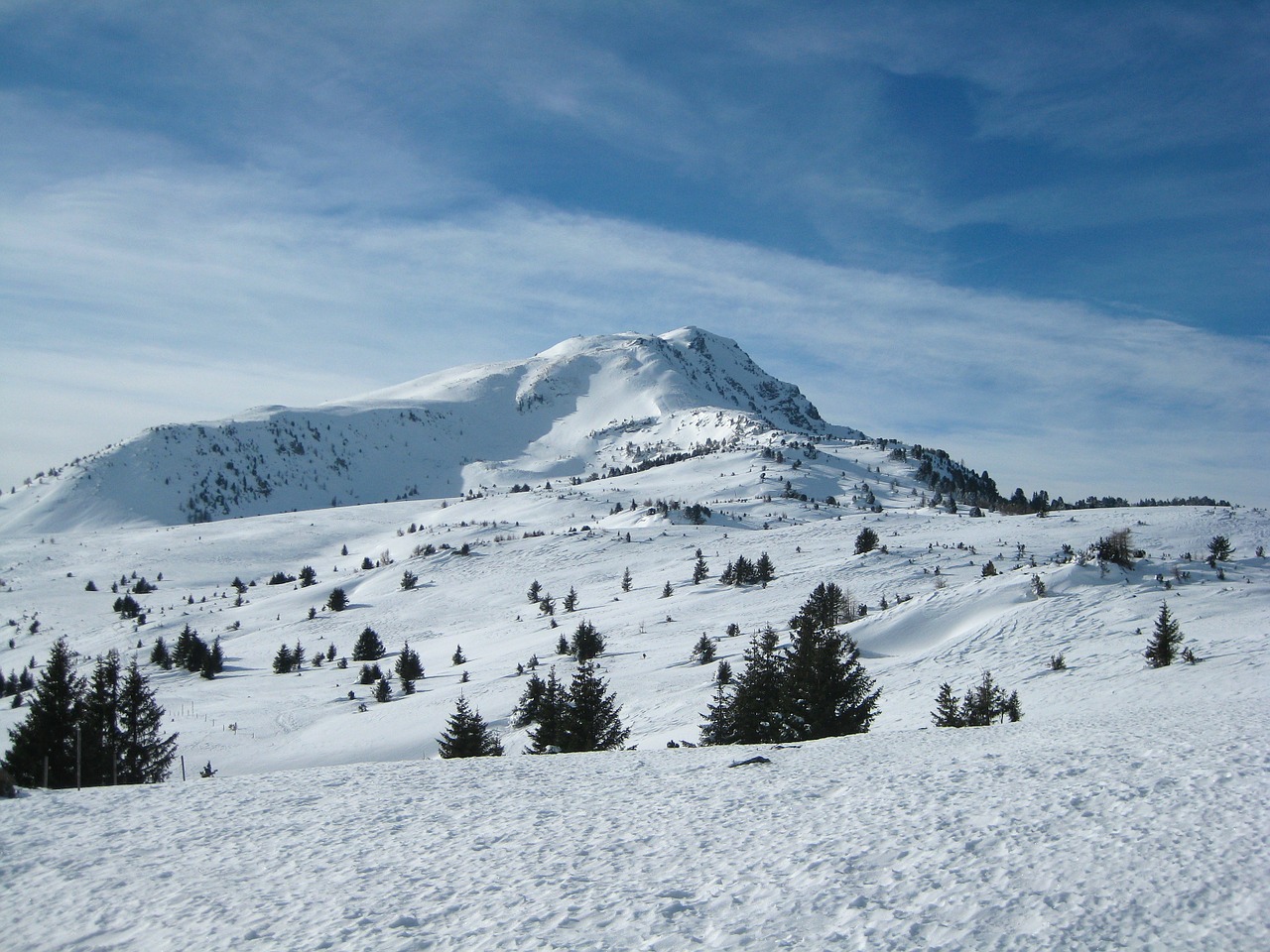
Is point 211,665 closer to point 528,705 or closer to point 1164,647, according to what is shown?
point 528,705

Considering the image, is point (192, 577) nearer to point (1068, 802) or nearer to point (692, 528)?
point (692, 528)

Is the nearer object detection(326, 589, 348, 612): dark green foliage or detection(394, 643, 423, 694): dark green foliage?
detection(394, 643, 423, 694): dark green foliage

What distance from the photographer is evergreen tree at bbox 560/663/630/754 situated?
80.8ft

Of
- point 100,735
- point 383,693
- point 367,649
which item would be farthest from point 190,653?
Answer: point 100,735

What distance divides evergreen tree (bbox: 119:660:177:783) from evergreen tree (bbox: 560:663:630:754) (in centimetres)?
1493

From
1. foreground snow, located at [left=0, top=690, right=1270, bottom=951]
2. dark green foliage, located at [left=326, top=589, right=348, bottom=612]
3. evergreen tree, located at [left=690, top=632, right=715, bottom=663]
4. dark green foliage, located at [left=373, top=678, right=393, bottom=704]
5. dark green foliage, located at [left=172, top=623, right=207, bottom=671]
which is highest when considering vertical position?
foreground snow, located at [left=0, top=690, right=1270, bottom=951]

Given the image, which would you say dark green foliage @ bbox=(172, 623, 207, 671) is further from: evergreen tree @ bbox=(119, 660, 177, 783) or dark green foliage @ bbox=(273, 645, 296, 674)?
evergreen tree @ bbox=(119, 660, 177, 783)

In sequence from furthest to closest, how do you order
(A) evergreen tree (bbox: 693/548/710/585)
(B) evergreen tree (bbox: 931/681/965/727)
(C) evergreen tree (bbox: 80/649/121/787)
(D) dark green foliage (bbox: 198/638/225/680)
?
(A) evergreen tree (bbox: 693/548/710/585) → (D) dark green foliage (bbox: 198/638/225/680) → (C) evergreen tree (bbox: 80/649/121/787) → (B) evergreen tree (bbox: 931/681/965/727)

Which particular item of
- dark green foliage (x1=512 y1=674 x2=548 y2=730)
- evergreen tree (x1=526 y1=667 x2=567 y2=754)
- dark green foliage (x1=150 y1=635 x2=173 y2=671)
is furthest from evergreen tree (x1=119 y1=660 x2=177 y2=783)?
dark green foliage (x1=150 y1=635 x2=173 y2=671)

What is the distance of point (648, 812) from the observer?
1047cm

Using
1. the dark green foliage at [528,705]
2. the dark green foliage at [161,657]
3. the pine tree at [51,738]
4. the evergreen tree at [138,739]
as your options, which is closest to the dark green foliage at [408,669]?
the dark green foliage at [528,705]

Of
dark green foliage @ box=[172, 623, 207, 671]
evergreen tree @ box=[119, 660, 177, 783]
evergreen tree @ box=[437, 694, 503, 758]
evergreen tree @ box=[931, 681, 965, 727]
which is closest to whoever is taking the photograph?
evergreen tree @ box=[931, 681, 965, 727]

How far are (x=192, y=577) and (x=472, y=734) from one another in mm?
120919

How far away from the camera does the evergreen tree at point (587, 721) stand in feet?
80.8
